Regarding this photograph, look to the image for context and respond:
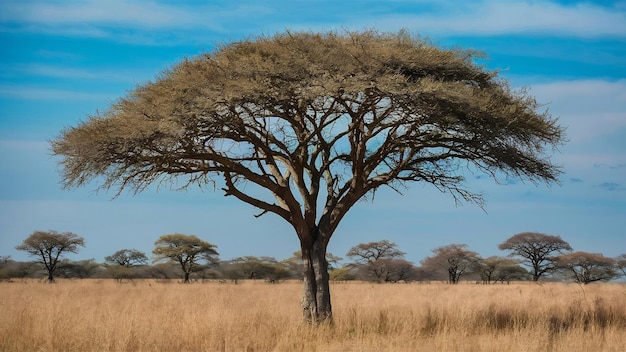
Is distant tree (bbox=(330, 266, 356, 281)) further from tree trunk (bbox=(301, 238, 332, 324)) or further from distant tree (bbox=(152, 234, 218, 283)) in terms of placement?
tree trunk (bbox=(301, 238, 332, 324))

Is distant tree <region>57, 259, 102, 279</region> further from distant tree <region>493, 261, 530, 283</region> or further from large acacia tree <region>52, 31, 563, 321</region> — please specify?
large acacia tree <region>52, 31, 563, 321</region>

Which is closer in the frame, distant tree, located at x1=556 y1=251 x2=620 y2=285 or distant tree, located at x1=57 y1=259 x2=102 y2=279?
distant tree, located at x1=556 y1=251 x2=620 y2=285

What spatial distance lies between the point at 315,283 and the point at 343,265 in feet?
158

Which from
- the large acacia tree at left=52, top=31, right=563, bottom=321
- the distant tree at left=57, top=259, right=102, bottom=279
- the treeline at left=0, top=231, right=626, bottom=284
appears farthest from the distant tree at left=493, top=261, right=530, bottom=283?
the large acacia tree at left=52, top=31, right=563, bottom=321

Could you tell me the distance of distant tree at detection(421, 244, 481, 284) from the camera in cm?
5816

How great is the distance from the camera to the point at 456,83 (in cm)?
1295

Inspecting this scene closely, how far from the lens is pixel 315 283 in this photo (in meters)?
14.6

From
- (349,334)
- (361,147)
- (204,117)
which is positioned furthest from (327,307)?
(204,117)

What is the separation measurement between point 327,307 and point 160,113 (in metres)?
5.54

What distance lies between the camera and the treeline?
52.8 m

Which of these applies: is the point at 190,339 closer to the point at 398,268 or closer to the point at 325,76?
the point at 325,76

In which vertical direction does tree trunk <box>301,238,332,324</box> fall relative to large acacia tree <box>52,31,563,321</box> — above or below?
below

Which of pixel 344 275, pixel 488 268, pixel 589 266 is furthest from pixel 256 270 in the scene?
pixel 589 266

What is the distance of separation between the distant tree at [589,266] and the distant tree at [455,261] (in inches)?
292
